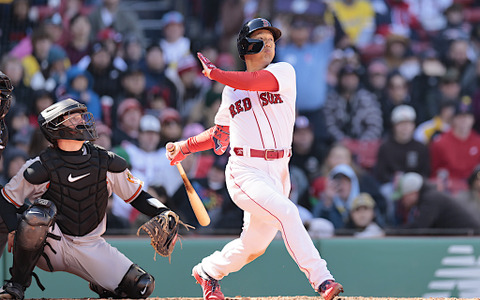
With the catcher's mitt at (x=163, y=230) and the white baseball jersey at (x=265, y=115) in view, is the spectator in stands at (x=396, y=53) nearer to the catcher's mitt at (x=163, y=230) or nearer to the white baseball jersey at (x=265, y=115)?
the white baseball jersey at (x=265, y=115)

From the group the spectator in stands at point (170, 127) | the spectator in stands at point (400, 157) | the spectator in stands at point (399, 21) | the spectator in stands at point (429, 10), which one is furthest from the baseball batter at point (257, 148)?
the spectator in stands at point (429, 10)

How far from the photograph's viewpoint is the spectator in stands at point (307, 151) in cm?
756

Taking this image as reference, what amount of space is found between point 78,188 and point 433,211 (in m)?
3.55

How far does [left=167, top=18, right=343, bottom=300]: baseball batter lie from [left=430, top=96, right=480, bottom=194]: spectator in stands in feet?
11.8

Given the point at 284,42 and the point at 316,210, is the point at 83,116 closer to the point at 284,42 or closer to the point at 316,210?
the point at 316,210

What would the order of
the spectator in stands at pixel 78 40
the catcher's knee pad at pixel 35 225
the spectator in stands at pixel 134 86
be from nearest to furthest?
the catcher's knee pad at pixel 35 225, the spectator in stands at pixel 134 86, the spectator in stands at pixel 78 40

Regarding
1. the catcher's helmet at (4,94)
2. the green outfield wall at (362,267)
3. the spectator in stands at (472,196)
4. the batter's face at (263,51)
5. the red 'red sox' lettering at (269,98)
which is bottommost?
the green outfield wall at (362,267)

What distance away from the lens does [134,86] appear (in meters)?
8.02

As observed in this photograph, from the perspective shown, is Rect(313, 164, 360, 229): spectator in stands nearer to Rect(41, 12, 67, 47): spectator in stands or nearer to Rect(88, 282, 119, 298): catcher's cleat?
Rect(88, 282, 119, 298): catcher's cleat

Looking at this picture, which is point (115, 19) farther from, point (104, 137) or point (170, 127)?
point (104, 137)

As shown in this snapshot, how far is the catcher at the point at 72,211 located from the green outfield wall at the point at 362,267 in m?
0.91

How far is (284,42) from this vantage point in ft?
27.7

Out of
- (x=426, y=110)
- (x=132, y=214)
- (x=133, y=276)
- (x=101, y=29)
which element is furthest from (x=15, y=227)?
(x=426, y=110)

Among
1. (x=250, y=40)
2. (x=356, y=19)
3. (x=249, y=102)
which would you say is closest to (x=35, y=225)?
(x=249, y=102)
